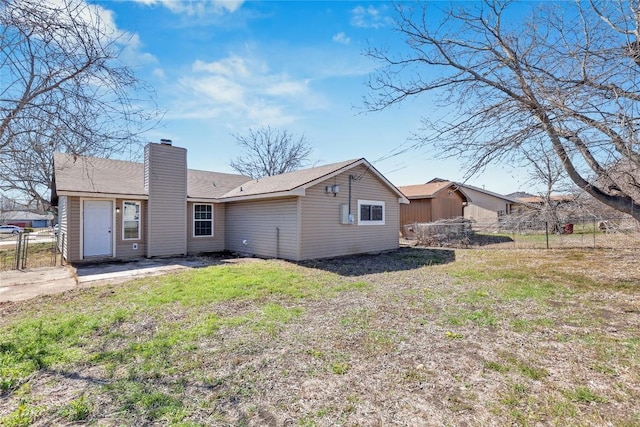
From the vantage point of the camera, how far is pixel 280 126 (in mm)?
26391

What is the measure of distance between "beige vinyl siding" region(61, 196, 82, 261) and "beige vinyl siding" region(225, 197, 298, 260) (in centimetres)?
492

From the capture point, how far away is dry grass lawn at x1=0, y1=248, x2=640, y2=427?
2432 millimetres

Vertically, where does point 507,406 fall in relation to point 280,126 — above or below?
below

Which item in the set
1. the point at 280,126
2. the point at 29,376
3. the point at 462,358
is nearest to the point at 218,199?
the point at 29,376

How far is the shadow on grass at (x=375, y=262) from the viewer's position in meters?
8.62

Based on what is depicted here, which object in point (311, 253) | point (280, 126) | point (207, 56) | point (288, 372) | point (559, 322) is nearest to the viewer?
point (288, 372)

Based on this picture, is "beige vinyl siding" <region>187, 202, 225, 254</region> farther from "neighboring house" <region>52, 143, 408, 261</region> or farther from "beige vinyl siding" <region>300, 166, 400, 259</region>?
"beige vinyl siding" <region>300, 166, 400, 259</region>

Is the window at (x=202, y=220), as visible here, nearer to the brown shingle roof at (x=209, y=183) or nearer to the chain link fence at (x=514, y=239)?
the brown shingle roof at (x=209, y=183)

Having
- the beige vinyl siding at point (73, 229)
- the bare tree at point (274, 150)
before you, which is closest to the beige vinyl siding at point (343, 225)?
the beige vinyl siding at point (73, 229)

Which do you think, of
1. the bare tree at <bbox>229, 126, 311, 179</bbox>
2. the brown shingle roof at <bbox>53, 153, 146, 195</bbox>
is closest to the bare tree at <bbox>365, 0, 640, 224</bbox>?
the brown shingle roof at <bbox>53, 153, 146, 195</bbox>

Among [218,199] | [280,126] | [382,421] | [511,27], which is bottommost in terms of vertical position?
[382,421]

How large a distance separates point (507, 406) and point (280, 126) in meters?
25.9

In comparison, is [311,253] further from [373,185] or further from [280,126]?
[280,126]

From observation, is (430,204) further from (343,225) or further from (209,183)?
(209,183)
